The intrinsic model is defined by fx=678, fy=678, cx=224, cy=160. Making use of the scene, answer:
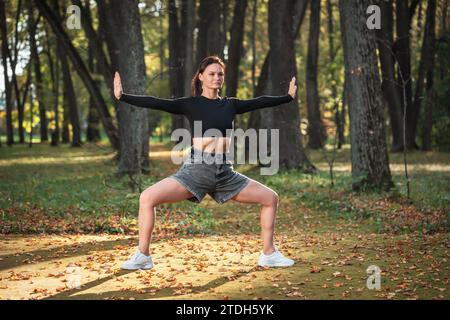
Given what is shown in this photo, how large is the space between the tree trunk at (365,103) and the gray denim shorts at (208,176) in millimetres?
7779

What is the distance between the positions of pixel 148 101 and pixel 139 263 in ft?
5.92

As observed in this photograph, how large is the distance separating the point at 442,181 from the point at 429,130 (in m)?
15.6

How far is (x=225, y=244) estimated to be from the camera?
9.73 metres

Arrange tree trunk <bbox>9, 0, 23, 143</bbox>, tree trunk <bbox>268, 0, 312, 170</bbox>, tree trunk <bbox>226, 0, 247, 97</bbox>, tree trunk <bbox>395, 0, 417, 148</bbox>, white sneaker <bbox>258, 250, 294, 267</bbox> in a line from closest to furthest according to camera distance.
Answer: white sneaker <bbox>258, 250, 294, 267</bbox>, tree trunk <bbox>268, 0, 312, 170</bbox>, tree trunk <bbox>226, 0, 247, 97</bbox>, tree trunk <bbox>395, 0, 417, 148</bbox>, tree trunk <bbox>9, 0, 23, 143</bbox>

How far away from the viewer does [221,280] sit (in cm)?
708

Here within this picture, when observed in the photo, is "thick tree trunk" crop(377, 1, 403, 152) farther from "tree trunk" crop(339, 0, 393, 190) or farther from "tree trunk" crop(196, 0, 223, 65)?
"tree trunk" crop(339, 0, 393, 190)

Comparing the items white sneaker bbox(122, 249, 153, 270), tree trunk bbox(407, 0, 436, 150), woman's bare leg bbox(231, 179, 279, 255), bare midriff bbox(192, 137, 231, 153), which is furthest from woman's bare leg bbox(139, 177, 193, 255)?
tree trunk bbox(407, 0, 436, 150)

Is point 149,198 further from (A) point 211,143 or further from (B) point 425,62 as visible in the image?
(B) point 425,62

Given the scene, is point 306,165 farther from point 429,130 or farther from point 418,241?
point 429,130

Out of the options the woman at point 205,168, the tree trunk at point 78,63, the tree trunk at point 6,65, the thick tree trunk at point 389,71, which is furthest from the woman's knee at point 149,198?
the tree trunk at point 6,65

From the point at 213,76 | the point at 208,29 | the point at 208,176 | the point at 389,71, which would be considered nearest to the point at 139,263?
the point at 208,176

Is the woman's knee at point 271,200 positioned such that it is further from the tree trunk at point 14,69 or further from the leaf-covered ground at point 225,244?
the tree trunk at point 14,69

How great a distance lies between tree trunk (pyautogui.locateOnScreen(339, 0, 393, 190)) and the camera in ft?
48.3
